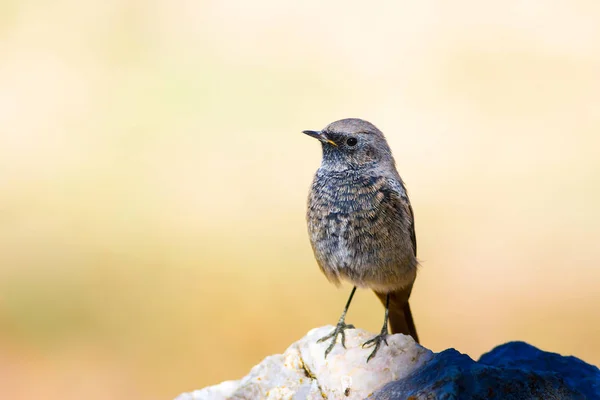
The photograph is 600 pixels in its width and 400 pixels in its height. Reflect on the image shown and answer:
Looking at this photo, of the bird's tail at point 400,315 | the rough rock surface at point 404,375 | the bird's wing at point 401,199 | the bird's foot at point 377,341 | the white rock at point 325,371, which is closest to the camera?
the rough rock surface at point 404,375

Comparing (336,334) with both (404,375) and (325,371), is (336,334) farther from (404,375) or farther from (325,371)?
(404,375)

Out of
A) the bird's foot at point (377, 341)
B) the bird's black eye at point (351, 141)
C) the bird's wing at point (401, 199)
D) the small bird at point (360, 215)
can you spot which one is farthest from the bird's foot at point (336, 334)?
the bird's black eye at point (351, 141)

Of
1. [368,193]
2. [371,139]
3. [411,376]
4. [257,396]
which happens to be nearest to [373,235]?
[368,193]

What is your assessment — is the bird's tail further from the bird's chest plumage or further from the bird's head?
the bird's head

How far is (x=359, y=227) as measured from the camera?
438 cm

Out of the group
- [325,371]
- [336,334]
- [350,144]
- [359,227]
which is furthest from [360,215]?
[325,371]

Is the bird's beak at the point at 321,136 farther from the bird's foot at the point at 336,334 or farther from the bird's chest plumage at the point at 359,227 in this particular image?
the bird's foot at the point at 336,334

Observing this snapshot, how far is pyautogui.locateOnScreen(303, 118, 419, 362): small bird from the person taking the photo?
173 inches

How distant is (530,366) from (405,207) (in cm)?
127

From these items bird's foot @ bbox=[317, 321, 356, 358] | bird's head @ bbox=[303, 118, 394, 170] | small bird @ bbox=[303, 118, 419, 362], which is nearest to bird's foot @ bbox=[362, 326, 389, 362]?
small bird @ bbox=[303, 118, 419, 362]

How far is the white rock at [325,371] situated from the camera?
3.95m

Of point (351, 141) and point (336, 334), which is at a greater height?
point (351, 141)

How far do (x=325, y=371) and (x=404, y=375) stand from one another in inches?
20.0

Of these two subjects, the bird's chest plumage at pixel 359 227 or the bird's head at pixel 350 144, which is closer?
the bird's chest plumage at pixel 359 227
